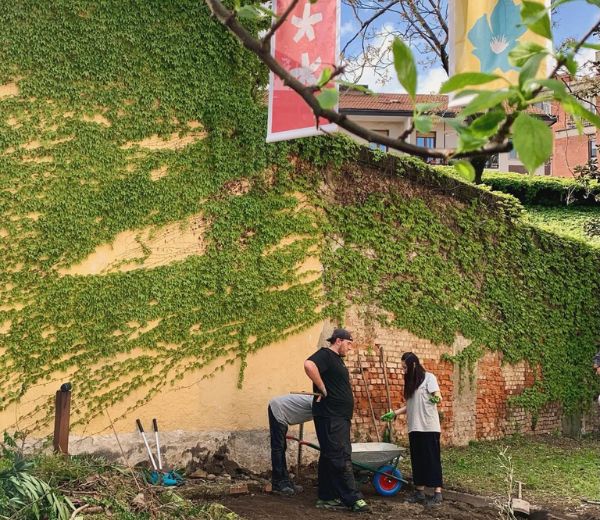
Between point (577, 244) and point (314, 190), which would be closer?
point (314, 190)

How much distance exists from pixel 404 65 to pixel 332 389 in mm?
5933

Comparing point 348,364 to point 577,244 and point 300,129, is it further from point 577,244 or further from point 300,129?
point 577,244

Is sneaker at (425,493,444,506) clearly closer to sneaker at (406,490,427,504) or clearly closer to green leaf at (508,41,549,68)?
sneaker at (406,490,427,504)

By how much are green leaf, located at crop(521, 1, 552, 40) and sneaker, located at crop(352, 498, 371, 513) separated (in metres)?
6.03

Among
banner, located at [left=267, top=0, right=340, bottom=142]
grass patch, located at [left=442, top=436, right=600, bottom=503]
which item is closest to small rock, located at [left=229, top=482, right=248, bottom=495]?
grass patch, located at [left=442, top=436, right=600, bottom=503]

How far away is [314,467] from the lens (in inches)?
338

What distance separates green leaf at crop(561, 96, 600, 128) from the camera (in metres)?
1.43

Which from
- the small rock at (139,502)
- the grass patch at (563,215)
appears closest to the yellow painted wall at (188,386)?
the small rock at (139,502)

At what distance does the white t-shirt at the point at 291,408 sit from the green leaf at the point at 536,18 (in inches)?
255

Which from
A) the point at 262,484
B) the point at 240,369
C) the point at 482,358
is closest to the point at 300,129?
the point at 240,369

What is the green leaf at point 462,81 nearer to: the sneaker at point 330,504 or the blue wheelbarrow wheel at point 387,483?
the sneaker at point 330,504

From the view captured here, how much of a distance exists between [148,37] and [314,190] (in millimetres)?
2708

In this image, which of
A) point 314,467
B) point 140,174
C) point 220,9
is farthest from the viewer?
point 314,467

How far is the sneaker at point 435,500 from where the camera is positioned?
7.35m
